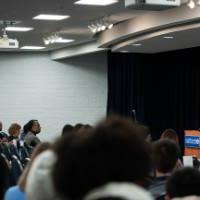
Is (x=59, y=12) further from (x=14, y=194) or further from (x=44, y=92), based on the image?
(x=14, y=194)

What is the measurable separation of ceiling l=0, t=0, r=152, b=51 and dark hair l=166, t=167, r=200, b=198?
736cm

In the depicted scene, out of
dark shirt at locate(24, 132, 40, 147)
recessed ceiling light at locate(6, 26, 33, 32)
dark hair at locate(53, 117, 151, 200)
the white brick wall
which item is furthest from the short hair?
the white brick wall

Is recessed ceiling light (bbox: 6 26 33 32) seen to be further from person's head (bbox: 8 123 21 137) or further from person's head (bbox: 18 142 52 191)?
person's head (bbox: 18 142 52 191)

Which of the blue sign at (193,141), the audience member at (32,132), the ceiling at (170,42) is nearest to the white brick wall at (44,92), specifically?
the ceiling at (170,42)

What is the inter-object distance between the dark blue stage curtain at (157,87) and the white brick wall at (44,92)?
1.48 metres

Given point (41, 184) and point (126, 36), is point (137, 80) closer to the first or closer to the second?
point (126, 36)

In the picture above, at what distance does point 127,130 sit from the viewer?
1144mm

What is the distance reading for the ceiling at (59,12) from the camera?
946 centimetres

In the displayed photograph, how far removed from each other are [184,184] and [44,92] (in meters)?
15.4

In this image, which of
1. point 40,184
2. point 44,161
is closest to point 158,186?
point 44,161

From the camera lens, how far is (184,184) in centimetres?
205

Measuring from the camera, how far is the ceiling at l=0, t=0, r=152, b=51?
9461 mm

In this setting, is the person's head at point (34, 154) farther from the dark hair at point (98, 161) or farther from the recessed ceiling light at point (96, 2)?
the recessed ceiling light at point (96, 2)

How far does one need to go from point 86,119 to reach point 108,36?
16.9 feet
